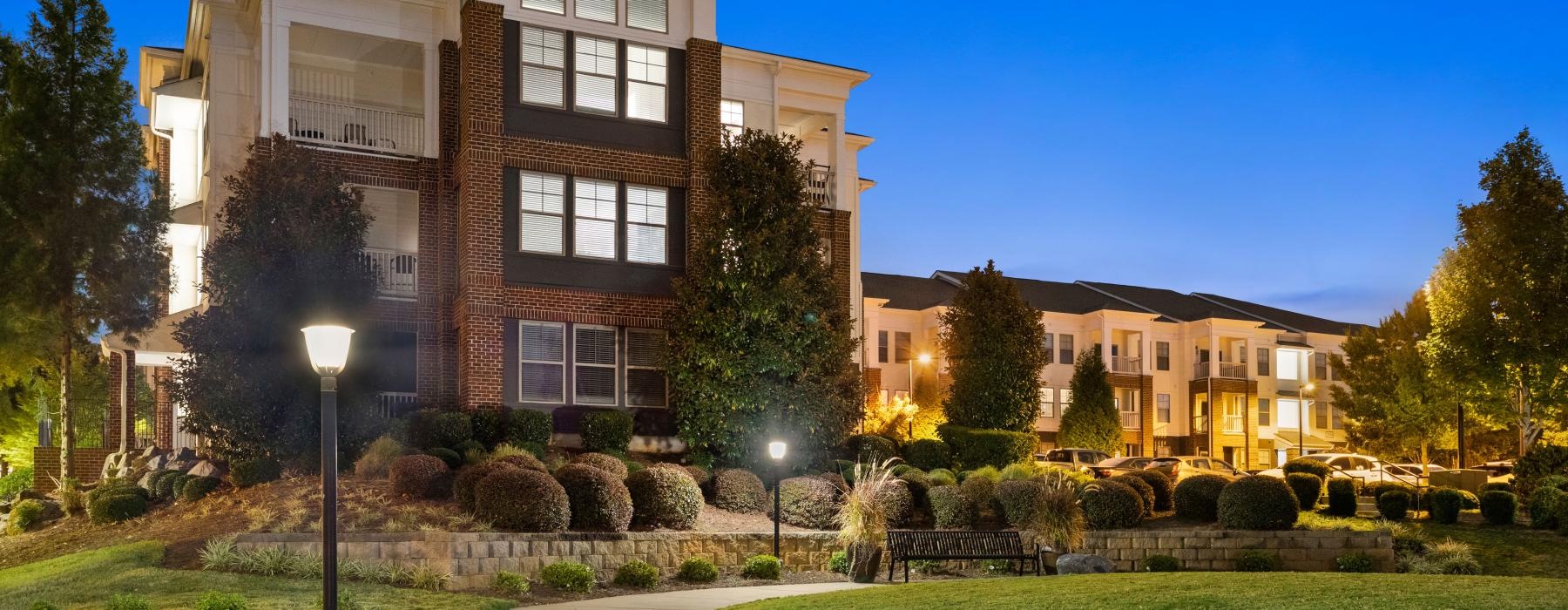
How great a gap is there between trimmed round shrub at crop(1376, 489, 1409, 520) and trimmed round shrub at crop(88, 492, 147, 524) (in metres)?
22.9

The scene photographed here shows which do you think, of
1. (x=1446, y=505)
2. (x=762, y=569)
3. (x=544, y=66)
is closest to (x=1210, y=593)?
(x=762, y=569)

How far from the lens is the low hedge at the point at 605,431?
28.8m

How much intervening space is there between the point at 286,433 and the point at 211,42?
12372 mm

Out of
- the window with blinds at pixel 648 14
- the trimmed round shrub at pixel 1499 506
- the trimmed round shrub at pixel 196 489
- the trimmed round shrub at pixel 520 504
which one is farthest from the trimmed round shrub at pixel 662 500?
the trimmed round shrub at pixel 1499 506

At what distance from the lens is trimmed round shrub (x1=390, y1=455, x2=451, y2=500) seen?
73.6ft

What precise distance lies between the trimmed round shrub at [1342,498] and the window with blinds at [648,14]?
17.2 m

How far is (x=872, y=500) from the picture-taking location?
22.7 metres

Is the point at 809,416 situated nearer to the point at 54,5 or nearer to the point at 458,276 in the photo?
the point at 458,276

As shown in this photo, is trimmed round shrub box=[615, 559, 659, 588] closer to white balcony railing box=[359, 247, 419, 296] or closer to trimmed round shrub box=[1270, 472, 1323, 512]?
white balcony railing box=[359, 247, 419, 296]

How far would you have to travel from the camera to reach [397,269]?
3094cm

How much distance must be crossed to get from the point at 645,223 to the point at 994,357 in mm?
9657

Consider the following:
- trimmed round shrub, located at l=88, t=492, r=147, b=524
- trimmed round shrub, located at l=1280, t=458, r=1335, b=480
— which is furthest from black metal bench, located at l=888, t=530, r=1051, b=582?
trimmed round shrub, located at l=1280, t=458, r=1335, b=480

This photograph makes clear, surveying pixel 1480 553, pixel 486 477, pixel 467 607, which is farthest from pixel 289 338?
pixel 1480 553

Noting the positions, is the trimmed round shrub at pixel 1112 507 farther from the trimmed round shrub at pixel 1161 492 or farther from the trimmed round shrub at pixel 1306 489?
the trimmed round shrub at pixel 1306 489
